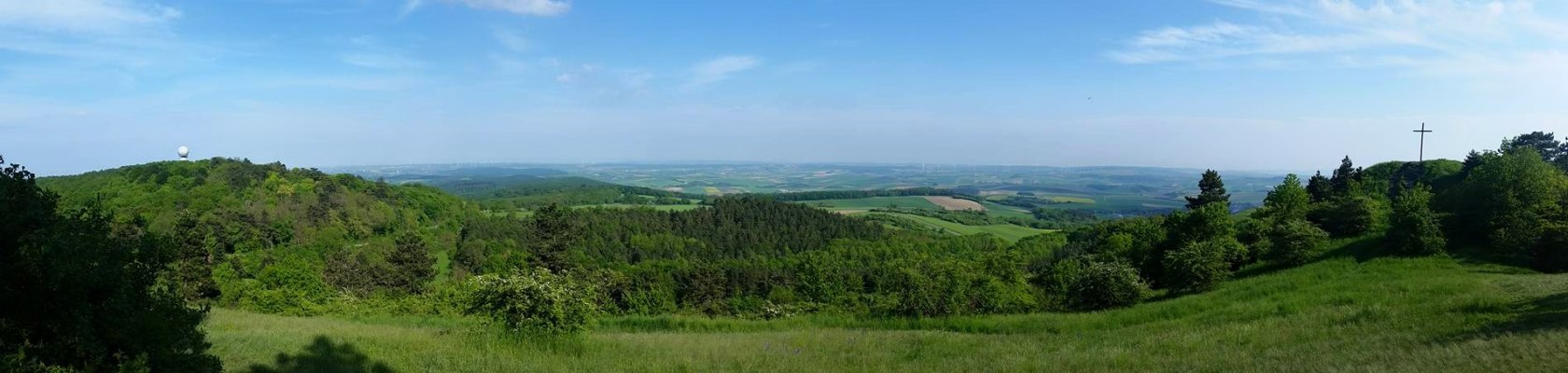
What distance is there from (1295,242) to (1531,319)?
67.1ft

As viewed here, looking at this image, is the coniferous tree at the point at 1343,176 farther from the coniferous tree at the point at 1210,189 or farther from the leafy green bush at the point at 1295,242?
the leafy green bush at the point at 1295,242

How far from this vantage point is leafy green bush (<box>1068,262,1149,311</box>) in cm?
2380

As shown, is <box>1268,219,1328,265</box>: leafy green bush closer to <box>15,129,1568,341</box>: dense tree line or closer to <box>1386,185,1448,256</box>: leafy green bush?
<box>15,129,1568,341</box>: dense tree line

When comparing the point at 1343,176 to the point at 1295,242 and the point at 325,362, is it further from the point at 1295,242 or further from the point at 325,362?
the point at 325,362

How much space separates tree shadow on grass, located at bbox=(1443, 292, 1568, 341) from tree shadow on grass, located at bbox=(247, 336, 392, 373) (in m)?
16.6

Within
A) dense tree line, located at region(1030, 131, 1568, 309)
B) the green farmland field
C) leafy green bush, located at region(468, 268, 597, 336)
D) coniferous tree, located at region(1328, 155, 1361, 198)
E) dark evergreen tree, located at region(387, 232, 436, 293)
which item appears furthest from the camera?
the green farmland field

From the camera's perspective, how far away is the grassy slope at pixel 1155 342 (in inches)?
348

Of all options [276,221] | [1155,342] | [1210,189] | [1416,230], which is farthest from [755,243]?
[1155,342]

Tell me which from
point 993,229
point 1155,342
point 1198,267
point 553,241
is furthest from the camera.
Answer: point 993,229

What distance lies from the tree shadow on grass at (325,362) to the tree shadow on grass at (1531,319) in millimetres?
16617

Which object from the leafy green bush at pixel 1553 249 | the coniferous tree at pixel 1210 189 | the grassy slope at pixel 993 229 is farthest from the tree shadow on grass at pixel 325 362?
the grassy slope at pixel 993 229

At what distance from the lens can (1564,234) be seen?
65.9 ft

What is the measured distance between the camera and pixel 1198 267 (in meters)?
25.9

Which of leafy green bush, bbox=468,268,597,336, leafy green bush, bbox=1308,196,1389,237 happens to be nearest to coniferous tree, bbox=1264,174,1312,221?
leafy green bush, bbox=1308,196,1389,237
